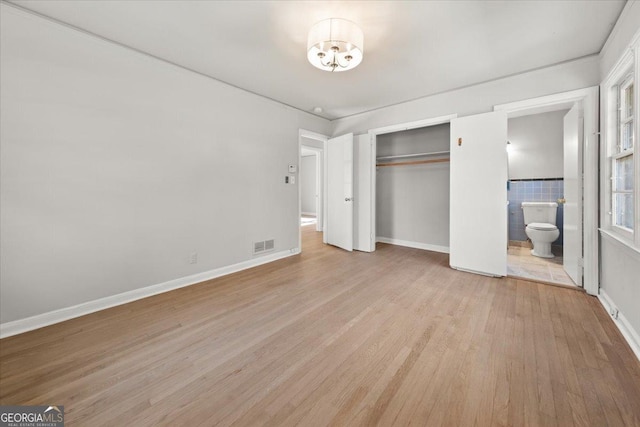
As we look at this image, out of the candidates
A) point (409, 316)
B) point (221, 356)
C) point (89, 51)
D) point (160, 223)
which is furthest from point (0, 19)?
point (409, 316)

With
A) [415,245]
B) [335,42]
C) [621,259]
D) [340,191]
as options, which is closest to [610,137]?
[621,259]

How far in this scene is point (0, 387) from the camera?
1519mm

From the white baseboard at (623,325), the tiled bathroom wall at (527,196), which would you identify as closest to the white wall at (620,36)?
the white baseboard at (623,325)

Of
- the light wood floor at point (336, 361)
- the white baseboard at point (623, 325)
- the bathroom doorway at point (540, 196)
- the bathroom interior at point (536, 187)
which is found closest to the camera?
the light wood floor at point (336, 361)

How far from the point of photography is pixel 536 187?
194 inches

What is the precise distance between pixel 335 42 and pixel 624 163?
2773 mm

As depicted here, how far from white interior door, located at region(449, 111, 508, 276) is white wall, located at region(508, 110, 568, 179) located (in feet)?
7.90

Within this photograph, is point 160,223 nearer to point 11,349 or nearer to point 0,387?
point 11,349

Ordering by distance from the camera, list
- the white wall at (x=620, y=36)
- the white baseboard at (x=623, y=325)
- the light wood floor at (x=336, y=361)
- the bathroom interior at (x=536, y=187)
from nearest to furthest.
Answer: the light wood floor at (x=336, y=361) < the white baseboard at (x=623, y=325) < the white wall at (x=620, y=36) < the bathroom interior at (x=536, y=187)

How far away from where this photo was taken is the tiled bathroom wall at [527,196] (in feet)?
15.5

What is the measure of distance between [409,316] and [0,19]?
13.5 feet

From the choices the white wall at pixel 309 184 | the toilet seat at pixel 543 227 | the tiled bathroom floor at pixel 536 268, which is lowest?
the tiled bathroom floor at pixel 536 268

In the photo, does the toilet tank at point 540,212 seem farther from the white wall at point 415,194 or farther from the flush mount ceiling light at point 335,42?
the flush mount ceiling light at point 335,42

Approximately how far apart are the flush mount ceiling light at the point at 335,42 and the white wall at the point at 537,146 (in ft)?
→ 14.6
